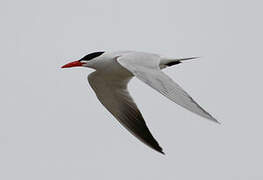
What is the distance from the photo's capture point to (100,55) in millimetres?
9922

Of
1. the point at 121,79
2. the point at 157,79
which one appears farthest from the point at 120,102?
the point at 157,79

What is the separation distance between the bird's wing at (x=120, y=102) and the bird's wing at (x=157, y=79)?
4.12 ft

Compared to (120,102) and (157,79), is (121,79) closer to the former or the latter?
(120,102)

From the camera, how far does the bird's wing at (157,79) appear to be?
650 centimetres

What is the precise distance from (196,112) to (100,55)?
3912mm

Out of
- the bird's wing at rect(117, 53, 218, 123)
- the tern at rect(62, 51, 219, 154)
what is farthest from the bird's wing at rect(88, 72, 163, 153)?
the bird's wing at rect(117, 53, 218, 123)

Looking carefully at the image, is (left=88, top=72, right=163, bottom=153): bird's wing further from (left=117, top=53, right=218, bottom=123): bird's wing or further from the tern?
(left=117, top=53, right=218, bottom=123): bird's wing

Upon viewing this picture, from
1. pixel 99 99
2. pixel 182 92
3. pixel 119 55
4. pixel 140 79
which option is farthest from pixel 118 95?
pixel 182 92

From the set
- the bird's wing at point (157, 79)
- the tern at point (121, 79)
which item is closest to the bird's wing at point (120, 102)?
the tern at point (121, 79)

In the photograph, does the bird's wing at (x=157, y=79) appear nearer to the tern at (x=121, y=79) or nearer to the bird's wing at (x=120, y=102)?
the tern at (x=121, y=79)

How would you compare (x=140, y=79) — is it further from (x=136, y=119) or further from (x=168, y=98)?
(x=136, y=119)

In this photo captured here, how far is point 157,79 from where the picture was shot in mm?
7430

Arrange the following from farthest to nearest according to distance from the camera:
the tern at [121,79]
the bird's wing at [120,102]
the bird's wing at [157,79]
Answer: the bird's wing at [120,102] → the tern at [121,79] → the bird's wing at [157,79]

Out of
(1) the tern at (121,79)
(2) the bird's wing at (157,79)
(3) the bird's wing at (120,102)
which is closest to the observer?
(2) the bird's wing at (157,79)
